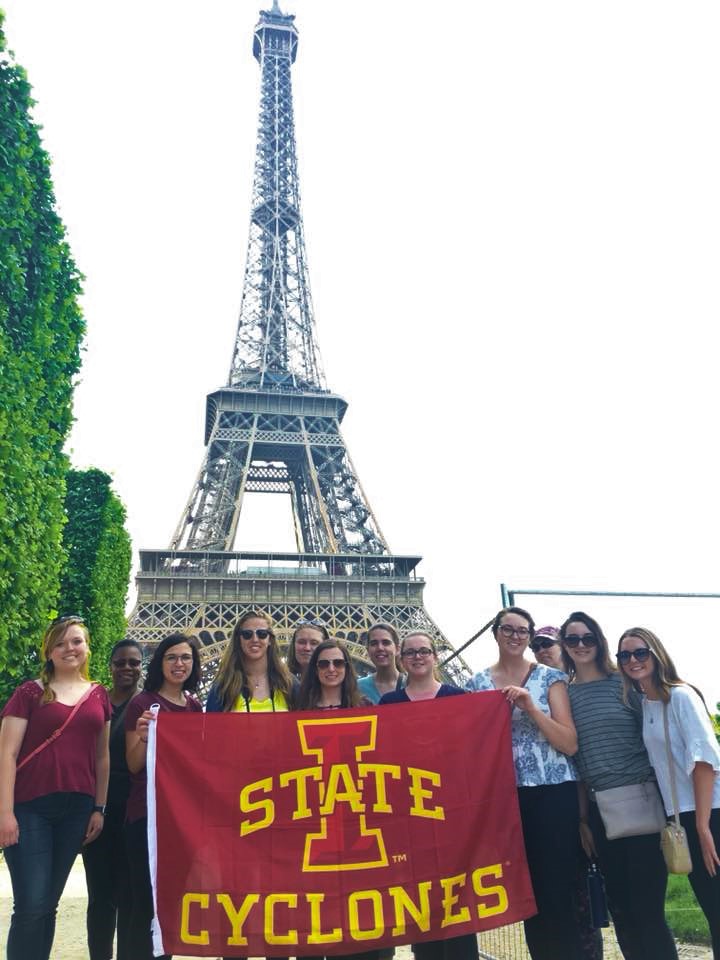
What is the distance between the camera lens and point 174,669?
206 inches

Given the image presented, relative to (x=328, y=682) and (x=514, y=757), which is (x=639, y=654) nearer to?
(x=514, y=757)

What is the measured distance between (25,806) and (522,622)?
3388 millimetres

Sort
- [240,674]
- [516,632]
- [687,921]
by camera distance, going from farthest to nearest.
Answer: [687,921] → [240,674] → [516,632]

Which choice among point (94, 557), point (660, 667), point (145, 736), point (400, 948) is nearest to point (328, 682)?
point (145, 736)

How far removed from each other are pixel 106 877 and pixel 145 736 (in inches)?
56.6

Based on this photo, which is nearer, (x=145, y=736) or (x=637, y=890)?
(x=637, y=890)

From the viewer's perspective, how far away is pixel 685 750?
454cm

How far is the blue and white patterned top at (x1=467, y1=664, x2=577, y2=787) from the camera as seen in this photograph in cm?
479

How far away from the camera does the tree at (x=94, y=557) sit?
15.6 m

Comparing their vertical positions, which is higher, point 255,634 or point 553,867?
point 255,634

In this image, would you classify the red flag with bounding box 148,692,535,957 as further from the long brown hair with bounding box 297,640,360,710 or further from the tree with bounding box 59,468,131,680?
the tree with bounding box 59,468,131,680

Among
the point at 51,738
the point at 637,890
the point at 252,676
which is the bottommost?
the point at 637,890

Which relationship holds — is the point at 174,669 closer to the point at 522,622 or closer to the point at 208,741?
the point at 208,741

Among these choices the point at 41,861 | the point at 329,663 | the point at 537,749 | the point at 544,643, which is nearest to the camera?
the point at 41,861
